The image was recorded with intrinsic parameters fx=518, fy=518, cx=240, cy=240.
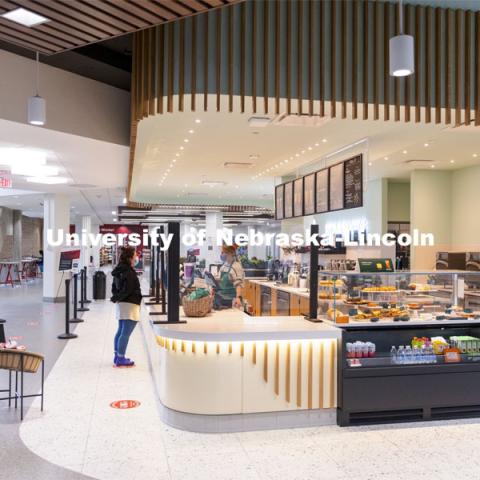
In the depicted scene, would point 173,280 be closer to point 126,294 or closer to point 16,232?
point 126,294

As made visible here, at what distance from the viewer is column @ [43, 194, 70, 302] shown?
14.8 m

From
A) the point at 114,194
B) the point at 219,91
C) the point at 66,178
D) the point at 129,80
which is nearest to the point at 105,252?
the point at 114,194

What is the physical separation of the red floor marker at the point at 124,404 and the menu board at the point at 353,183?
12.8ft

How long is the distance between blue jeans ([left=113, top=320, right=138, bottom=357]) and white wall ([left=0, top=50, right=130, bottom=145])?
8.76 feet

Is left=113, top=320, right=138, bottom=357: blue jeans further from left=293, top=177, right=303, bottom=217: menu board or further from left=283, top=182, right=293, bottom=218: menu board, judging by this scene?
left=283, top=182, right=293, bottom=218: menu board

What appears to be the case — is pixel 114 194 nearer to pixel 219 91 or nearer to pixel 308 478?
pixel 219 91

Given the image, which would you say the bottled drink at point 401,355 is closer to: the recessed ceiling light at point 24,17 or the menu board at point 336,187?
the menu board at point 336,187

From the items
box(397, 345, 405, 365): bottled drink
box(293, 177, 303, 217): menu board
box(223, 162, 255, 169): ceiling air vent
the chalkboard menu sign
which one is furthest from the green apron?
box(223, 162, 255, 169): ceiling air vent

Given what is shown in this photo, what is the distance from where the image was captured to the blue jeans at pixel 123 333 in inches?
266

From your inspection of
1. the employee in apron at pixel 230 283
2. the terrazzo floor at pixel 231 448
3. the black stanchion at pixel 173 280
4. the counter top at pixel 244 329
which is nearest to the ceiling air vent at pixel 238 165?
the employee in apron at pixel 230 283

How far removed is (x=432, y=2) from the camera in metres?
5.40

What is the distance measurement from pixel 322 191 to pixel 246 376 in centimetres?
444

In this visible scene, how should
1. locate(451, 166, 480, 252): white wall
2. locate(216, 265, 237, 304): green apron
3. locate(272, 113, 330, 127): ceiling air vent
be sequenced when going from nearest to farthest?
locate(216, 265, 237, 304): green apron, locate(272, 113, 330, 127): ceiling air vent, locate(451, 166, 480, 252): white wall

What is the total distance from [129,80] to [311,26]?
3702 mm
